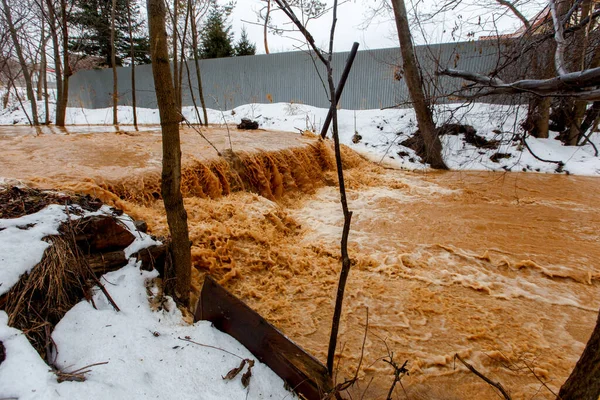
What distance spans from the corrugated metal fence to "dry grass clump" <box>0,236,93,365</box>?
9512 mm

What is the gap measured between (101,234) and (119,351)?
2.57ft

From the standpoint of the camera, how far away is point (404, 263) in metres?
3.34

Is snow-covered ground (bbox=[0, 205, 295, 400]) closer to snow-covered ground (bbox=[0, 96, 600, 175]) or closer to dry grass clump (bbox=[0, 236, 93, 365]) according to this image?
dry grass clump (bbox=[0, 236, 93, 365])

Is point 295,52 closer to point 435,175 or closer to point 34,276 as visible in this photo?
point 435,175

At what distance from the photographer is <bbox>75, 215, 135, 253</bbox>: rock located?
6.09 feet

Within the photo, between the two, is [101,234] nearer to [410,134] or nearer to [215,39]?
[410,134]

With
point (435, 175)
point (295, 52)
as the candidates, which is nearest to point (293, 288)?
point (435, 175)

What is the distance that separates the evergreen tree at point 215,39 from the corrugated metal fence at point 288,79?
1.85 metres

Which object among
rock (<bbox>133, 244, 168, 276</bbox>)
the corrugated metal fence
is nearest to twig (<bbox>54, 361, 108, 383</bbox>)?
rock (<bbox>133, 244, 168, 276</bbox>)

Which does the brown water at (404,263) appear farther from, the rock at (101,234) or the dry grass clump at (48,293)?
the dry grass clump at (48,293)

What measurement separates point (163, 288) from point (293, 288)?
120 cm

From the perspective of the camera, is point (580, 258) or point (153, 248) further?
point (580, 258)

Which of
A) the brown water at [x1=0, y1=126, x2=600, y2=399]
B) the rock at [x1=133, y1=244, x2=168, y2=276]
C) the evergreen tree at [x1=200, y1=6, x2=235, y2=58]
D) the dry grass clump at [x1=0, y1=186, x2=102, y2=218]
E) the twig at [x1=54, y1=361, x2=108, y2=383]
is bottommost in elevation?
the brown water at [x1=0, y1=126, x2=600, y2=399]

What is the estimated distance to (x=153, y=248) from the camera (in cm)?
214
